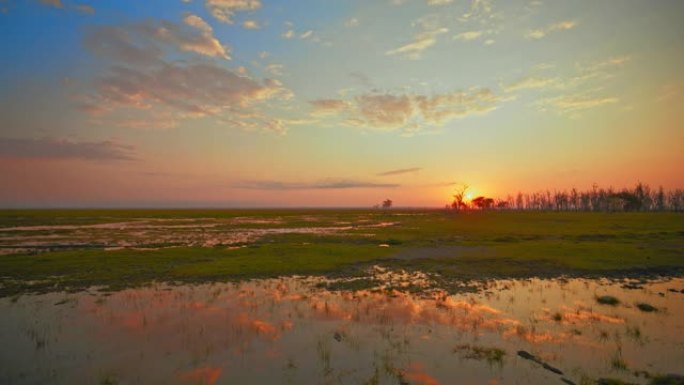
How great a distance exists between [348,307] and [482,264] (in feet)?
43.6

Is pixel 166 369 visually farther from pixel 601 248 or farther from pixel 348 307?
pixel 601 248

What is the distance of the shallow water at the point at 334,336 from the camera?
8.68 metres

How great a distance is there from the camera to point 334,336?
1123cm

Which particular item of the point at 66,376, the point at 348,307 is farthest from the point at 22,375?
the point at 348,307

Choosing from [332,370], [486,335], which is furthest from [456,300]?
[332,370]

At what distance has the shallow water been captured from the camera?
28.5 feet

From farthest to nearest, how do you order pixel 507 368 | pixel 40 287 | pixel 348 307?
pixel 40 287 < pixel 348 307 < pixel 507 368

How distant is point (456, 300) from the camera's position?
15398 millimetres

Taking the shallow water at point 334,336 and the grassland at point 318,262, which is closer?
the shallow water at point 334,336

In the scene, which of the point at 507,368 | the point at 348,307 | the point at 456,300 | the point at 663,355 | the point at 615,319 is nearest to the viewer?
the point at 507,368

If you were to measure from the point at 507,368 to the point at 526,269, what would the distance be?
618 inches

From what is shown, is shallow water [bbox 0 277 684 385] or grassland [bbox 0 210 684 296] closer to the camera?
shallow water [bbox 0 277 684 385]

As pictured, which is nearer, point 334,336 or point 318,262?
point 334,336

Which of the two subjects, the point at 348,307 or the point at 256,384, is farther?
the point at 348,307
